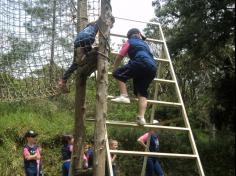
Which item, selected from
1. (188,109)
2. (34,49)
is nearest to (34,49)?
(34,49)

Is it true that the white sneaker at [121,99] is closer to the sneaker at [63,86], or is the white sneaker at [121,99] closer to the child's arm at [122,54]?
the child's arm at [122,54]

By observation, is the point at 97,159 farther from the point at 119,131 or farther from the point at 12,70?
the point at 119,131

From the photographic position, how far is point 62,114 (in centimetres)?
1215

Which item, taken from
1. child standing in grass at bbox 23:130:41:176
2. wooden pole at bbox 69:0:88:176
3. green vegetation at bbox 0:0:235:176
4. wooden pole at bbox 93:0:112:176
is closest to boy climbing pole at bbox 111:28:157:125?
wooden pole at bbox 69:0:88:176

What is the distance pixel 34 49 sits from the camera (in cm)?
520

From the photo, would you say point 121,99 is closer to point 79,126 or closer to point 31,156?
point 79,126

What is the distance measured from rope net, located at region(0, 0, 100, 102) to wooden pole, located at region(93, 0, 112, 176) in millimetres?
1116

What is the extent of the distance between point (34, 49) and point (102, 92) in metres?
1.71

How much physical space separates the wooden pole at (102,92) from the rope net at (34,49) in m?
1.12

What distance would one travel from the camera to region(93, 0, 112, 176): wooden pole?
3.65 meters

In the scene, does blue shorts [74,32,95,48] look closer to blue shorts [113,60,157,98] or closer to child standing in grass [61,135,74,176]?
blue shorts [113,60,157,98]

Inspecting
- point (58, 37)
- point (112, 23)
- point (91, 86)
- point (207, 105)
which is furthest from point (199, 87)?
point (112, 23)

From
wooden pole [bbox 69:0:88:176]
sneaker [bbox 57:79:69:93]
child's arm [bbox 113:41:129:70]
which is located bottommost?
wooden pole [bbox 69:0:88:176]

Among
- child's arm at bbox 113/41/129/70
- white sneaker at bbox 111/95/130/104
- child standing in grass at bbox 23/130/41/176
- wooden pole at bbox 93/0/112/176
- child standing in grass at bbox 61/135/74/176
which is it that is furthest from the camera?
child standing in grass at bbox 23/130/41/176
